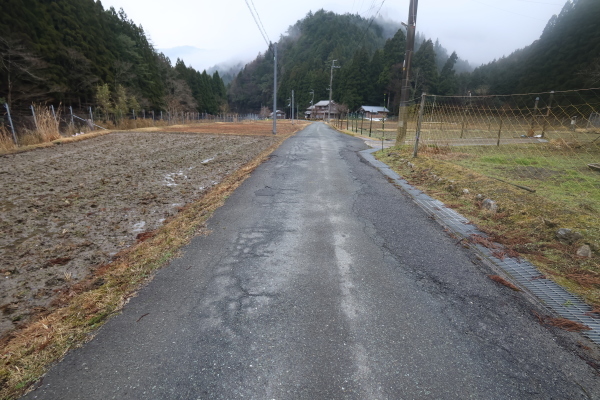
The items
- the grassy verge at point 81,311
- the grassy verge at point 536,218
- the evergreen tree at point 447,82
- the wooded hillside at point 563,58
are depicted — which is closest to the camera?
the grassy verge at point 81,311

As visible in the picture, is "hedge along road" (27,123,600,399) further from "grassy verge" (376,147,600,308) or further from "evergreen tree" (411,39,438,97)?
"evergreen tree" (411,39,438,97)

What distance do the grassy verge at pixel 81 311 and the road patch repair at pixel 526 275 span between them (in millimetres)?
3642

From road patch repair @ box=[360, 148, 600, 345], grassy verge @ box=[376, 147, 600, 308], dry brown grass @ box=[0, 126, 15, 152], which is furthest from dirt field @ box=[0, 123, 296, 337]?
grassy verge @ box=[376, 147, 600, 308]

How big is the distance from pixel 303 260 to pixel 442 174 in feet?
18.8

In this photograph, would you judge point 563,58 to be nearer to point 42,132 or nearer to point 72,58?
point 42,132

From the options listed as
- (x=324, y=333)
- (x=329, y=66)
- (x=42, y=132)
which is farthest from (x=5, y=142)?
(x=329, y=66)

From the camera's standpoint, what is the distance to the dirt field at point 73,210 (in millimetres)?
3201

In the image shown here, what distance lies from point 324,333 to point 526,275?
233 centimetres

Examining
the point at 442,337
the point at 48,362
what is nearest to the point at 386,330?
the point at 442,337

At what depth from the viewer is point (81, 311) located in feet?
8.07

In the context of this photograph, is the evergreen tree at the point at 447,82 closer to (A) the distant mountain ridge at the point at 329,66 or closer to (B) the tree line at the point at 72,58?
(A) the distant mountain ridge at the point at 329,66

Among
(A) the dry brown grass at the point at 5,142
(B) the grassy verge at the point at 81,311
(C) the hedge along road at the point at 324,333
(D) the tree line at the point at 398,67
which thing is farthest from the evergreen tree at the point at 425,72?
(B) the grassy verge at the point at 81,311

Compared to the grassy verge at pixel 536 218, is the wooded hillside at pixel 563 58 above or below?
above

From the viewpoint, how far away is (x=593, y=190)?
244 inches
